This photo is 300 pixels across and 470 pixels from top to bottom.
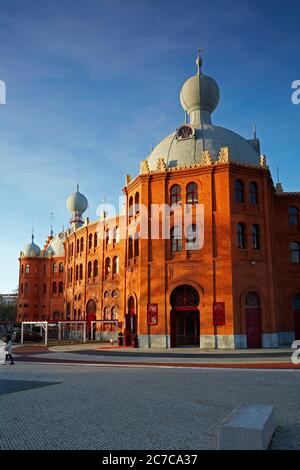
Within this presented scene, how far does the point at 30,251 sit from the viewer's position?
87875 mm

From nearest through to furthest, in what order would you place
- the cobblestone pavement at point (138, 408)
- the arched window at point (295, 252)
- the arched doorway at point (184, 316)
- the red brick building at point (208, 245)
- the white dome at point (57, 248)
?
1. the cobblestone pavement at point (138, 408)
2. the red brick building at point (208, 245)
3. the arched doorway at point (184, 316)
4. the arched window at point (295, 252)
5. the white dome at point (57, 248)

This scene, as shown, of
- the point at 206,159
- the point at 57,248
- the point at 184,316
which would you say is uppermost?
the point at 206,159

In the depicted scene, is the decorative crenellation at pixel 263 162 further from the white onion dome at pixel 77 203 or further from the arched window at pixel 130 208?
the white onion dome at pixel 77 203

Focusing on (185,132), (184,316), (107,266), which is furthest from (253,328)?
(107,266)

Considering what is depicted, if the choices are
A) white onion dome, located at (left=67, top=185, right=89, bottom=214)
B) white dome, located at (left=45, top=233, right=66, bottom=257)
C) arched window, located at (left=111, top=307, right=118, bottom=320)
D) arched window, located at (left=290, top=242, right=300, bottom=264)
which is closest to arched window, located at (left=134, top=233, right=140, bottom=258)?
arched window, located at (left=290, top=242, right=300, bottom=264)

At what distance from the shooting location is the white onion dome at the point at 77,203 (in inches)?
3278

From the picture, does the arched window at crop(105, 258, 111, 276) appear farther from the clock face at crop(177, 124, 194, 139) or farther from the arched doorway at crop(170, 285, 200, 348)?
the clock face at crop(177, 124, 194, 139)

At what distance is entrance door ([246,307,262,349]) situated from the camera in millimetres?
35750

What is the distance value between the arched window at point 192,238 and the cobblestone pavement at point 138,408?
1831cm

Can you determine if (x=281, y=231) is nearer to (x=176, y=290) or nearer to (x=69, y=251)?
(x=176, y=290)

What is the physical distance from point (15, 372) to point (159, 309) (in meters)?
17.6

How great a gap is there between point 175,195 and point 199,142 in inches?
215

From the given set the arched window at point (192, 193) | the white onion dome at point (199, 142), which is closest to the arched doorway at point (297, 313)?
the white onion dome at point (199, 142)

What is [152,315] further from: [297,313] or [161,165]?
[297,313]
